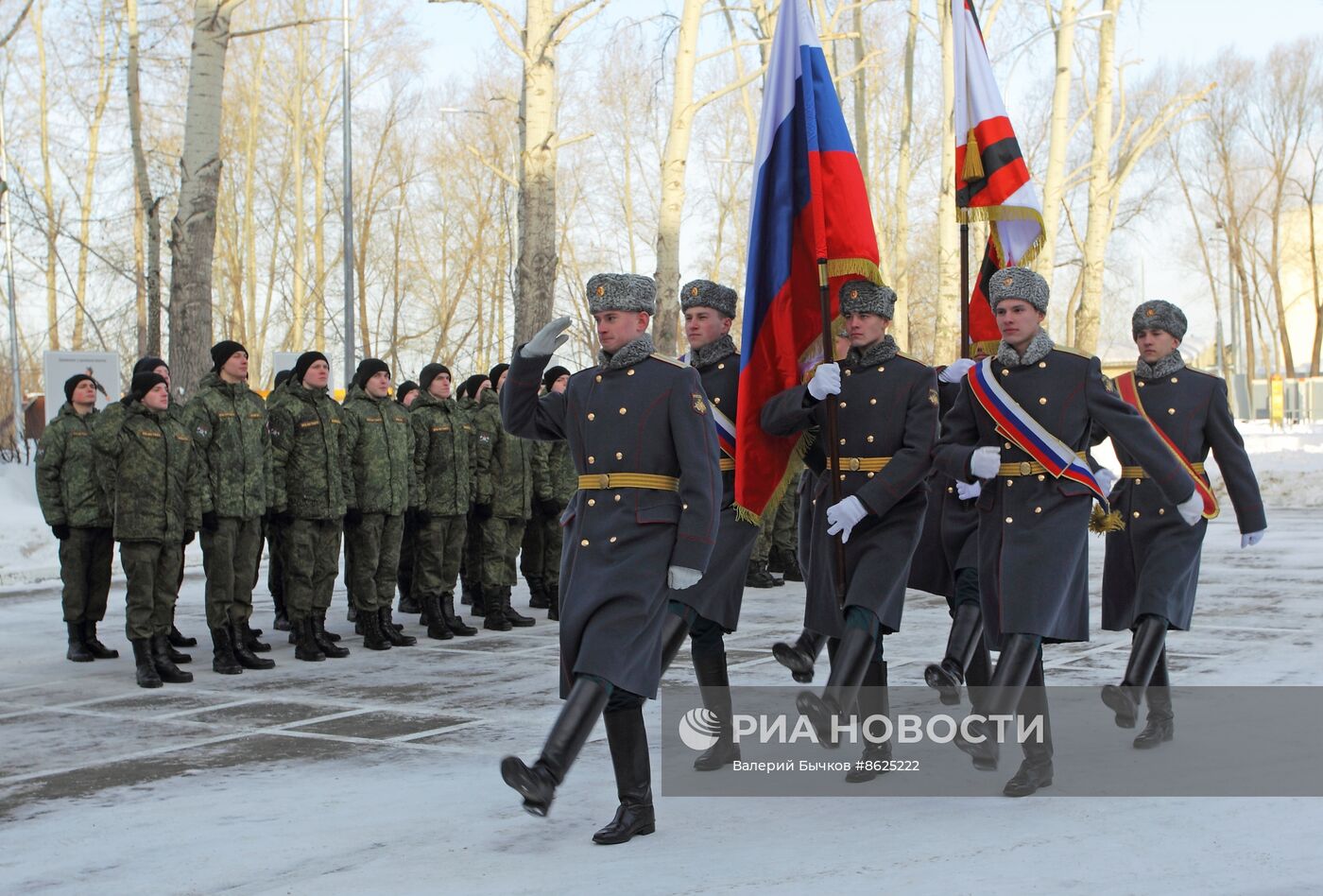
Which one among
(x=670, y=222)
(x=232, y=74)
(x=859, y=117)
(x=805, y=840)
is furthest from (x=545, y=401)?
(x=232, y=74)

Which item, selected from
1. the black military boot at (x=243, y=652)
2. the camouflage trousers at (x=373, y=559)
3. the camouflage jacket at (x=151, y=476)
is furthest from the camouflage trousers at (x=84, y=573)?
the camouflage trousers at (x=373, y=559)

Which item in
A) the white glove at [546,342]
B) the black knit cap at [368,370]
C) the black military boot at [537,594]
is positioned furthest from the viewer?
the black military boot at [537,594]

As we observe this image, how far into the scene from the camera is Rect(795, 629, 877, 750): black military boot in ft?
21.3

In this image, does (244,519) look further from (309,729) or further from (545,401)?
(545,401)

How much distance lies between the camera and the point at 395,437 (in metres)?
11.3

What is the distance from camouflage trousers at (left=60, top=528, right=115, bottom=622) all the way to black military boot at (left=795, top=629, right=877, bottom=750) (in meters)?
5.92

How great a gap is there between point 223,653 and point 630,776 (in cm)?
517

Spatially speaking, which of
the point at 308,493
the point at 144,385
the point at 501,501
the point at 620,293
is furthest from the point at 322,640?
the point at 620,293

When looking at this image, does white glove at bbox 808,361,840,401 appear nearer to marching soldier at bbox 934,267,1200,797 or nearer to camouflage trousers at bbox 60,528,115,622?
marching soldier at bbox 934,267,1200,797

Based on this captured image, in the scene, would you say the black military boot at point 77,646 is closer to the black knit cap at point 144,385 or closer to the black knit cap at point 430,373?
the black knit cap at point 144,385

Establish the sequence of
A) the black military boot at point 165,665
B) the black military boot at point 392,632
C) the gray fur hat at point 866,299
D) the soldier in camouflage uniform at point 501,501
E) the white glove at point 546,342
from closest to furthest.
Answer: the white glove at point 546,342 < the gray fur hat at point 866,299 < the black military boot at point 165,665 < the black military boot at point 392,632 < the soldier in camouflage uniform at point 501,501

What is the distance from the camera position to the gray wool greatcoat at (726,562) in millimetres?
6758

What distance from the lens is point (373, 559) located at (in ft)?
36.1

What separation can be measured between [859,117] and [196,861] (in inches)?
1197
